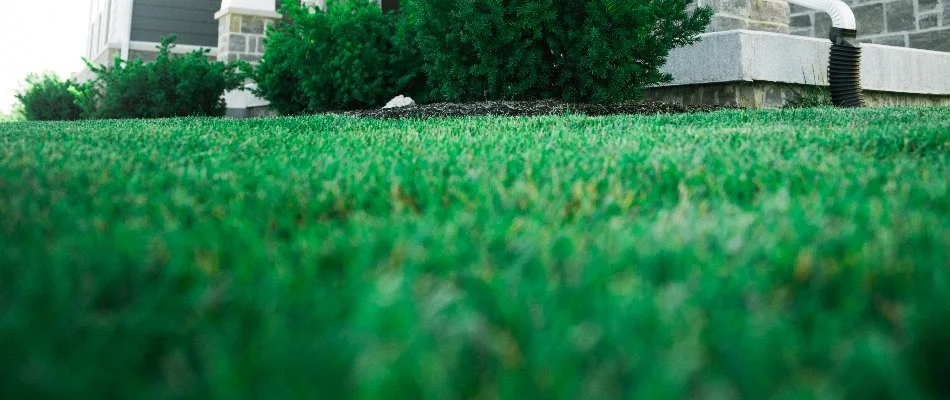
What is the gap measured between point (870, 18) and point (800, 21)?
0.84 meters

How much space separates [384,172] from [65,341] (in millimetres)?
1612

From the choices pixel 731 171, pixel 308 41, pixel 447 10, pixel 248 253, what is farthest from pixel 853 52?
pixel 248 253

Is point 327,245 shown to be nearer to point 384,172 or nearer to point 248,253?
point 248,253

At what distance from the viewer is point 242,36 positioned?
13211 millimetres

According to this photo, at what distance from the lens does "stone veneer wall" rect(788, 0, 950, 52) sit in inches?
382

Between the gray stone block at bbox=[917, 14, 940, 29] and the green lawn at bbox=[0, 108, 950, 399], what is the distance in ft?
28.3

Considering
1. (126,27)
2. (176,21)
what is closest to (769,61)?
(176,21)

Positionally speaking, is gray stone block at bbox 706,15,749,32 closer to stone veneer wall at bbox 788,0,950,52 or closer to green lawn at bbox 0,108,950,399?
stone veneer wall at bbox 788,0,950,52

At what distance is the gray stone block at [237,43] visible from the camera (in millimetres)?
13133

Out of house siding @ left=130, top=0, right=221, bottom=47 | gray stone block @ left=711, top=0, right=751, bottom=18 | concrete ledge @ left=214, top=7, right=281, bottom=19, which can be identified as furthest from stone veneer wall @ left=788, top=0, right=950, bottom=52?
house siding @ left=130, top=0, right=221, bottom=47

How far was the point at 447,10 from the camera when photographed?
282 inches

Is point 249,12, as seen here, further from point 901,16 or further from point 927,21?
point 927,21

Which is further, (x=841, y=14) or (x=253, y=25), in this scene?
(x=253, y=25)

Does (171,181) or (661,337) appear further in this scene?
(171,181)
